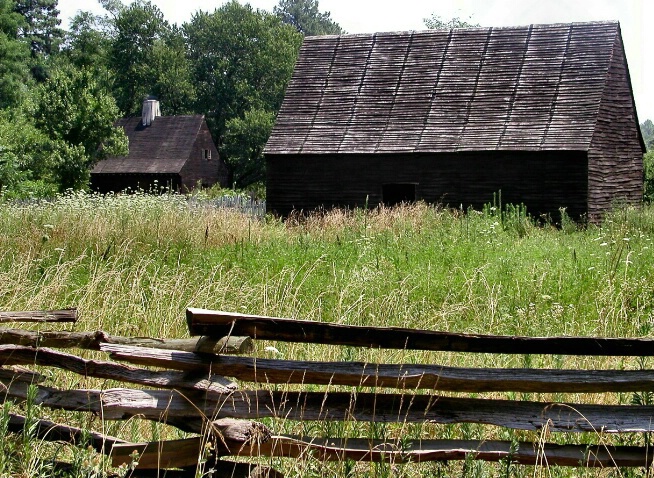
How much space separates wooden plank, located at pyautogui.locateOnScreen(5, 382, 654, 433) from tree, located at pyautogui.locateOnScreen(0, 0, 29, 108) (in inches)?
2256

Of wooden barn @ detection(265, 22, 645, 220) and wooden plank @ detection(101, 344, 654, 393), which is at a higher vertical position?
wooden barn @ detection(265, 22, 645, 220)

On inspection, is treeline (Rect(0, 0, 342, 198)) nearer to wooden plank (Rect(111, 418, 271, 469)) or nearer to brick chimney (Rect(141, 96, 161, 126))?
brick chimney (Rect(141, 96, 161, 126))

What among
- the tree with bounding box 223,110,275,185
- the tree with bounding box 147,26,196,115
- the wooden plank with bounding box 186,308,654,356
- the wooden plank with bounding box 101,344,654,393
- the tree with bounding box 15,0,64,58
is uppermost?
the tree with bounding box 15,0,64,58

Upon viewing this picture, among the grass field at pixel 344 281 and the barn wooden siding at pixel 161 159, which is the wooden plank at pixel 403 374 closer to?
the grass field at pixel 344 281

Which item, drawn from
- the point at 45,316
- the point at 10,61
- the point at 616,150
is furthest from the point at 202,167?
the point at 45,316

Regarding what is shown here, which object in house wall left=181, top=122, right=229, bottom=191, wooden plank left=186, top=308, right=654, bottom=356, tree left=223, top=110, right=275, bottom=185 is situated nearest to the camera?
→ wooden plank left=186, top=308, right=654, bottom=356

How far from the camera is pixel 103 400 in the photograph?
15.9ft

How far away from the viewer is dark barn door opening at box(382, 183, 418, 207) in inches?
961

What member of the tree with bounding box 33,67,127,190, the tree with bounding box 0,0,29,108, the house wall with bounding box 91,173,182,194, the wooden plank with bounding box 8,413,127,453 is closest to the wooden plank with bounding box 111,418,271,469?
the wooden plank with bounding box 8,413,127,453

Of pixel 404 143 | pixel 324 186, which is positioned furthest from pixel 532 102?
pixel 324 186

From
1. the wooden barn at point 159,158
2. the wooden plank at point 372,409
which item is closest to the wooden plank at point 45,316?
the wooden plank at point 372,409

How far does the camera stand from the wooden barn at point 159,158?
154 ft

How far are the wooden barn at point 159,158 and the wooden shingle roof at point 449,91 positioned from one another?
21.8m

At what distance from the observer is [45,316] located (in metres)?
5.04
